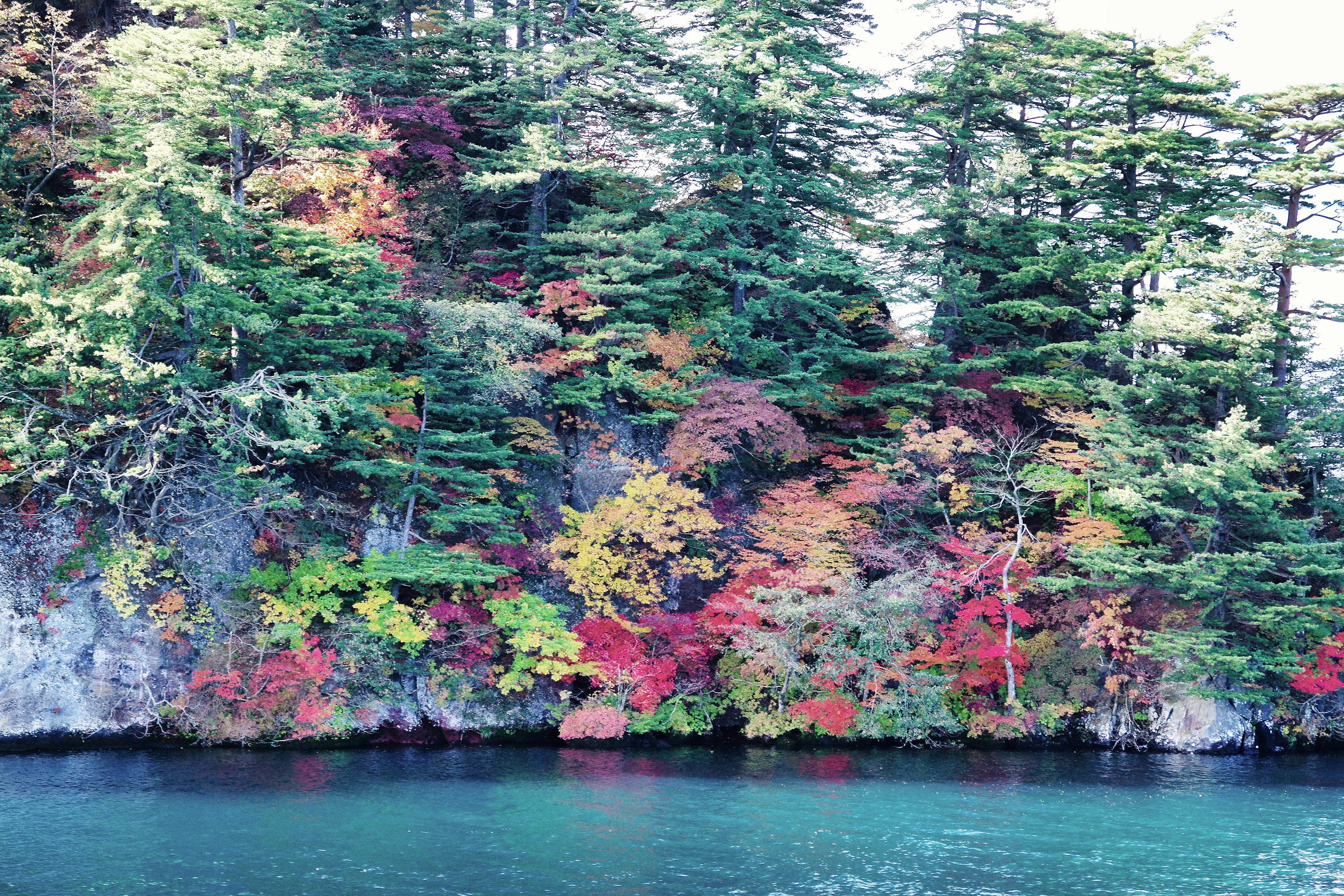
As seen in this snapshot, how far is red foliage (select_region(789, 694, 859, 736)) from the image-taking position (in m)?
21.5

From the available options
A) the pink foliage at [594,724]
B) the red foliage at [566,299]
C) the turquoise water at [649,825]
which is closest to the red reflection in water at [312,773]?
the turquoise water at [649,825]

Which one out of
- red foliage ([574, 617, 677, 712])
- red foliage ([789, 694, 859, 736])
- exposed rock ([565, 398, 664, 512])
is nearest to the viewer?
red foliage ([789, 694, 859, 736])

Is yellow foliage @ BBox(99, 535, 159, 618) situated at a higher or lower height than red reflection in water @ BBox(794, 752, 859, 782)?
higher

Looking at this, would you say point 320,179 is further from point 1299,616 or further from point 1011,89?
point 1299,616

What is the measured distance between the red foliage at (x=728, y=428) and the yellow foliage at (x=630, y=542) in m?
1.11

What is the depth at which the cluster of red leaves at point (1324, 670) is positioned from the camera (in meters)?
21.0

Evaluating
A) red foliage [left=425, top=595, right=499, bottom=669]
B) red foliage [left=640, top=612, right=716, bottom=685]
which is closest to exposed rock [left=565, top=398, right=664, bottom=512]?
red foliage [left=640, top=612, right=716, bottom=685]

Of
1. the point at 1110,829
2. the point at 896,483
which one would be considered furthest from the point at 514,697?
the point at 1110,829

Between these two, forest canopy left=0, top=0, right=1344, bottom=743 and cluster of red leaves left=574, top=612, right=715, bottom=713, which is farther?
cluster of red leaves left=574, top=612, right=715, bottom=713

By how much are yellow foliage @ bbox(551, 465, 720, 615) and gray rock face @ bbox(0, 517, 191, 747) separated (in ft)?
26.9

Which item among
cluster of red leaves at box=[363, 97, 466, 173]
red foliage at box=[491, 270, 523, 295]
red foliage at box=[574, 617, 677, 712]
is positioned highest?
cluster of red leaves at box=[363, 97, 466, 173]

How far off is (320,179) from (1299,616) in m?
23.1

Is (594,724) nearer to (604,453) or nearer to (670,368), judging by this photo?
(604,453)

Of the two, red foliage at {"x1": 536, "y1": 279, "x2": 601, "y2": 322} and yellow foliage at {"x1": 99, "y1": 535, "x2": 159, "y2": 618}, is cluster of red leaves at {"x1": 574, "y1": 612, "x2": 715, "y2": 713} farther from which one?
yellow foliage at {"x1": 99, "y1": 535, "x2": 159, "y2": 618}
